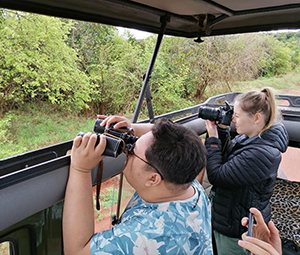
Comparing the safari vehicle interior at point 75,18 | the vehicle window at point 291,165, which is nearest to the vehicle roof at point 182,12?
the safari vehicle interior at point 75,18

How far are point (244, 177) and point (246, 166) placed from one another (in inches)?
2.5

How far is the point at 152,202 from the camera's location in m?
0.94

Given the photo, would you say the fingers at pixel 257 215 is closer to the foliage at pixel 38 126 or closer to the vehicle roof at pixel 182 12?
the vehicle roof at pixel 182 12

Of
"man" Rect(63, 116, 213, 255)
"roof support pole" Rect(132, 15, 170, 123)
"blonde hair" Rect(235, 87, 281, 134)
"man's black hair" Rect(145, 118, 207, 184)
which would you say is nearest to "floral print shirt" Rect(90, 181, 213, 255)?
"man" Rect(63, 116, 213, 255)

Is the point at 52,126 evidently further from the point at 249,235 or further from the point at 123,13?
the point at 249,235

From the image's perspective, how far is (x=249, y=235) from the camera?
2.60ft

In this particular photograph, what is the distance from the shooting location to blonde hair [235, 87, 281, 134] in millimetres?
1671

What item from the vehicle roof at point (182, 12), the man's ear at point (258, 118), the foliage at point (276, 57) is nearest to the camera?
the vehicle roof at point (182, 12)

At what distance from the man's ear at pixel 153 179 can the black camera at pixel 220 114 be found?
1088mm

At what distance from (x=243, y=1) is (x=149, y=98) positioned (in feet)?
2.70

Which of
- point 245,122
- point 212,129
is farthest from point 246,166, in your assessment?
point 212,129

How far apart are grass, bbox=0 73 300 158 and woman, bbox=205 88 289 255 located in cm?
430

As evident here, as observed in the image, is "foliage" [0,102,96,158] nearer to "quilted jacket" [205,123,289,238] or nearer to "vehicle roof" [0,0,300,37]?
"vehicle roof" [0,0,300,37]

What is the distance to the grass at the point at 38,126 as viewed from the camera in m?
5.86
